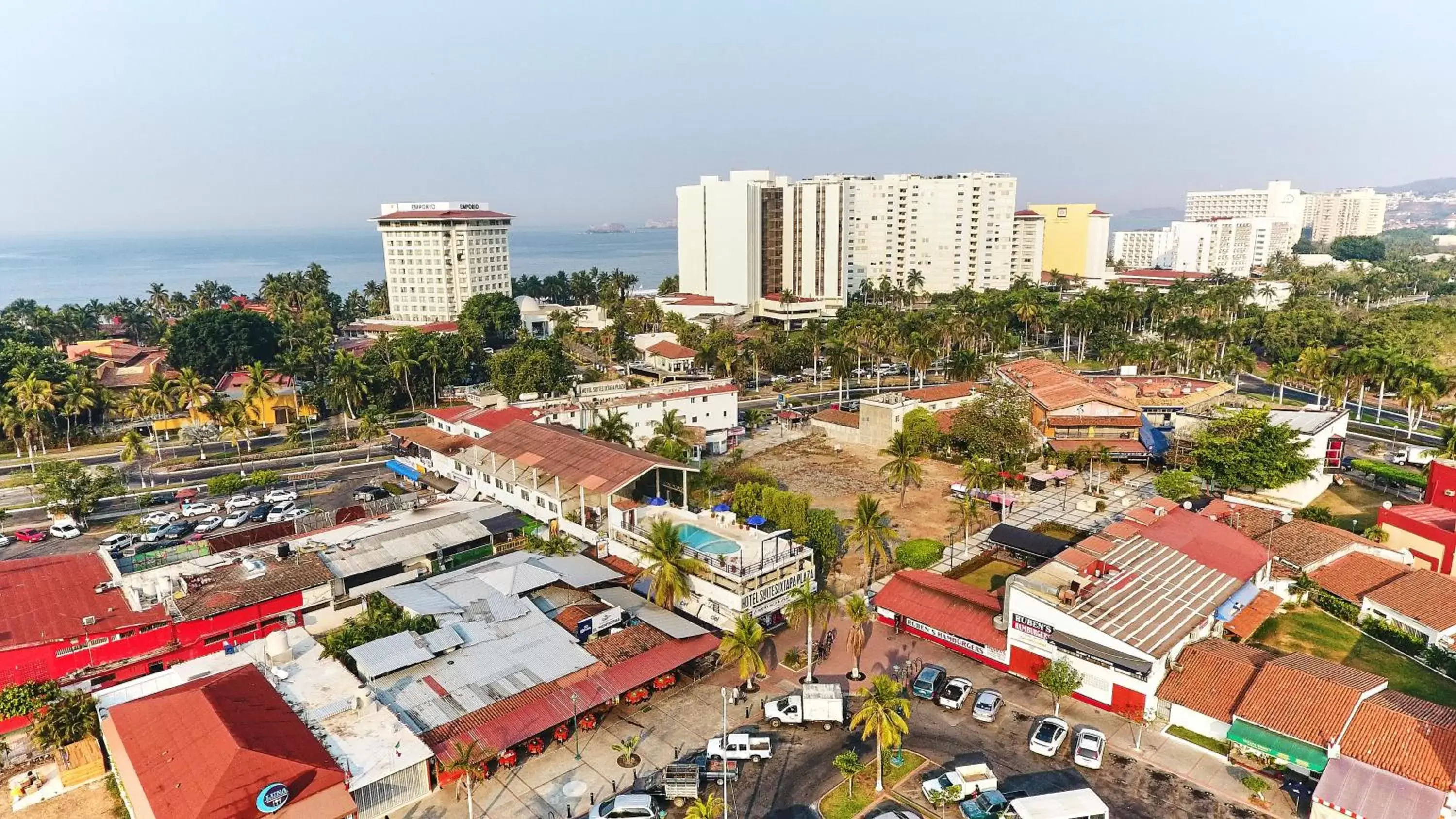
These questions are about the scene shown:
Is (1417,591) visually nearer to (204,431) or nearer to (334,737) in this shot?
(334,737)

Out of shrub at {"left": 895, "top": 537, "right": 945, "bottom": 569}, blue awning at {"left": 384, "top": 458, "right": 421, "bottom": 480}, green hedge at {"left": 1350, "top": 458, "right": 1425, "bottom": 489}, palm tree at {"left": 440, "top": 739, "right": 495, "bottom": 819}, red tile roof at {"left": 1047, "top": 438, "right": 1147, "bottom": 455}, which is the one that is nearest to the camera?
palm tree at {"left": 440, "top": 739, "right": 495, "bottom": 819}

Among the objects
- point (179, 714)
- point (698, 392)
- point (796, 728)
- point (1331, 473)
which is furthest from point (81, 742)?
point (1331, 473)

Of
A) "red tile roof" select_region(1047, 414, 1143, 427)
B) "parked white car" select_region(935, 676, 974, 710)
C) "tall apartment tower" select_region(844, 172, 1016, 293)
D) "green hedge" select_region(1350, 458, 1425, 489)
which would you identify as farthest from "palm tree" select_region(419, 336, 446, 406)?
"tall apartment tower" select_region(844, 172, 1016, 293)

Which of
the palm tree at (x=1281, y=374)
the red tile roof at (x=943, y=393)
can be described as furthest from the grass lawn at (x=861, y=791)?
the palm tree at (x=1281, y=374)

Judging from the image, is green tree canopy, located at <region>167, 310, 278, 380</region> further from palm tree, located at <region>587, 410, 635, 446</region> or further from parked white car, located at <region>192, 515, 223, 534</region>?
palm tree, located at <region>587, 410, 635, 446</region>

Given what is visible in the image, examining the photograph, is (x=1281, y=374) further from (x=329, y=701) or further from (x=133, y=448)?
(x=133, y=448)

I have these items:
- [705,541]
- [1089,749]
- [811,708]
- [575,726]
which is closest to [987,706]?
[1089,749]
